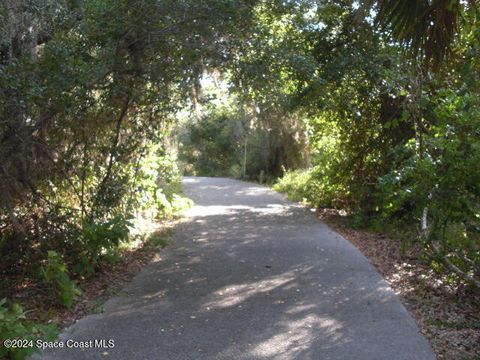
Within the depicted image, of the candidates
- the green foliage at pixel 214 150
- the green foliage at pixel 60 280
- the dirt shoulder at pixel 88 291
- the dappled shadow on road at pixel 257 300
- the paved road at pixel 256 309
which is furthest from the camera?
the green foliage at pixel 214 150

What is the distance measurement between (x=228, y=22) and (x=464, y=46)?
3.86 metres

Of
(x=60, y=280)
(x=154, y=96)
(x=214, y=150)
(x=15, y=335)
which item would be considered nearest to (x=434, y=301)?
(x=60, y=280)

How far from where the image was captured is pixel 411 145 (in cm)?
808

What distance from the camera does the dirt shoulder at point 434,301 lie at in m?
5.47

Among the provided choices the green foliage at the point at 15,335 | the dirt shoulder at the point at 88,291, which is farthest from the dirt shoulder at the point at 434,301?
the dirt shoulder at the point at 88,291

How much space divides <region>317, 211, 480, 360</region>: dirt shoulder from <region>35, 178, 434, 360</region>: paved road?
0.18 meters

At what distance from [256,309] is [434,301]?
7.66 ft

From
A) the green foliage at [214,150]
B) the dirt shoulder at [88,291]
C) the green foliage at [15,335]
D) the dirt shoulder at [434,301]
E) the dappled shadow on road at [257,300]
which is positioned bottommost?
the dirt shoulder at [434,301]

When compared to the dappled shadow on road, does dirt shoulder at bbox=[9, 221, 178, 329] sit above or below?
above

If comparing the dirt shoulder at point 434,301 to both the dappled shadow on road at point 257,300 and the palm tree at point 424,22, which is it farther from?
the palm tree at point 424,22

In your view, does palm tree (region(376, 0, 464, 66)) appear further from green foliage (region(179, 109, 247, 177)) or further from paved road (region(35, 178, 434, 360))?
green foliage (region(179, 109, 247, 177))

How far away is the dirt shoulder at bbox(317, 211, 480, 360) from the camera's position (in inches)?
215

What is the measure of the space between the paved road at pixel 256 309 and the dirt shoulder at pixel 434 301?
18 cm

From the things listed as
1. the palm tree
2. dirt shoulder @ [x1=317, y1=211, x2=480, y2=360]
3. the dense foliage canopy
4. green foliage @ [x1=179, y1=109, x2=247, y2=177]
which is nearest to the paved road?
dirt shoulder @ [x1=317, y1=211, x2=480, y2=360]
